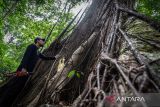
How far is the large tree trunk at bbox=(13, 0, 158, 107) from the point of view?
1.83m

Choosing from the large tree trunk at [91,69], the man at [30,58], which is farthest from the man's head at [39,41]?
the large tree trunk at [91,69]

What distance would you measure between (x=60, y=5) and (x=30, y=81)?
7.38 m

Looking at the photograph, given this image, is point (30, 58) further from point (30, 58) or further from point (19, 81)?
point (19, 81)

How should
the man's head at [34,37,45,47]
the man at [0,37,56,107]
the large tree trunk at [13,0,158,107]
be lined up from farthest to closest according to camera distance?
the man's head at [34,37,45,47] < the man at [0,37,56,107] < the large tree trunk at [13,0,158,107]

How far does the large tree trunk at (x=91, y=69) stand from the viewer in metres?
1.83

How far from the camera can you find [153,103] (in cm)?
157

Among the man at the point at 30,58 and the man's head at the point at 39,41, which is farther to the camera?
the man's head at the point at 39,41

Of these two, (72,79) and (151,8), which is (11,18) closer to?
(151,8)

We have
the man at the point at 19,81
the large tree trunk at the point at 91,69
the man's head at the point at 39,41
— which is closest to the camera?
the large tree trunk at the point at 91,69

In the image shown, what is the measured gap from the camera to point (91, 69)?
2.89 m

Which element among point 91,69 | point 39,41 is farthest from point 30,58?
point 91,69

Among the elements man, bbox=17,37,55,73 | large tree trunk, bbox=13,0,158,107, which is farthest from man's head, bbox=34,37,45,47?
large tree trunk, bbox=13,0,158,107

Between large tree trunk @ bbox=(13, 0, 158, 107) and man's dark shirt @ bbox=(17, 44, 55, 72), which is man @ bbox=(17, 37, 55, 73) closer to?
man's dark shirt @ bbox=(17, 44, 55, 72)

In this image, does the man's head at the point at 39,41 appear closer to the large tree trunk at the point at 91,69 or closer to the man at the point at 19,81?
the man at the point at 19,81
